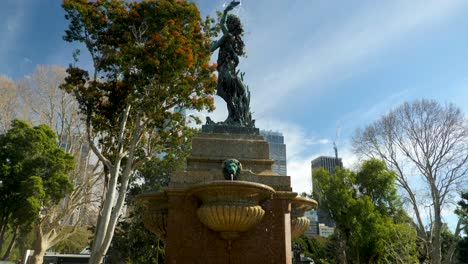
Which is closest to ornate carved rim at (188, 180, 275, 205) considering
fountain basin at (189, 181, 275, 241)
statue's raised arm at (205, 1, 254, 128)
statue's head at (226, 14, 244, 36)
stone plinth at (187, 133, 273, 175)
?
fountain basin at (189, 181, 275, 241)

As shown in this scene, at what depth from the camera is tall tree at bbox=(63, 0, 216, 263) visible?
13.7 meters

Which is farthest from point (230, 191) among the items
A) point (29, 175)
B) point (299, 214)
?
point (29, 175)

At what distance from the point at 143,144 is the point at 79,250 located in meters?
29.1

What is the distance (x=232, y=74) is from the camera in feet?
26.8

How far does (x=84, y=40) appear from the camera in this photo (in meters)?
14.4

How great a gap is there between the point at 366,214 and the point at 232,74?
870 inches

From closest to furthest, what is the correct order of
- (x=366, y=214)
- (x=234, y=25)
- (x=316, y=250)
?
(x=234, y=25), (x=366, y=214), (x=316, y=250)

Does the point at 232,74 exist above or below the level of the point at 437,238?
above

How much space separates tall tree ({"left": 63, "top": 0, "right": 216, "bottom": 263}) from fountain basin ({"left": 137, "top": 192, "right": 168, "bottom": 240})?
24.2 ft

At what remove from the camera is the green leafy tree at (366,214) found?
25.9m

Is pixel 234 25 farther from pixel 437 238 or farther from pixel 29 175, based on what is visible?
pixel 437 238

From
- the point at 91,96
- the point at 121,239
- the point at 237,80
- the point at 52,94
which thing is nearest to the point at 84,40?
the point at 91,96

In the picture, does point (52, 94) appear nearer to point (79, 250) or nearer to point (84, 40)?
point (84, 40)

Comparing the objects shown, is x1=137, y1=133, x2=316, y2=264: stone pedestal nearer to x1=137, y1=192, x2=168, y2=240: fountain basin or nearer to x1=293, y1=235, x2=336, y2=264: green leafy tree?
x1=137, y1=192, x2=168, y2=240: fountain basin
